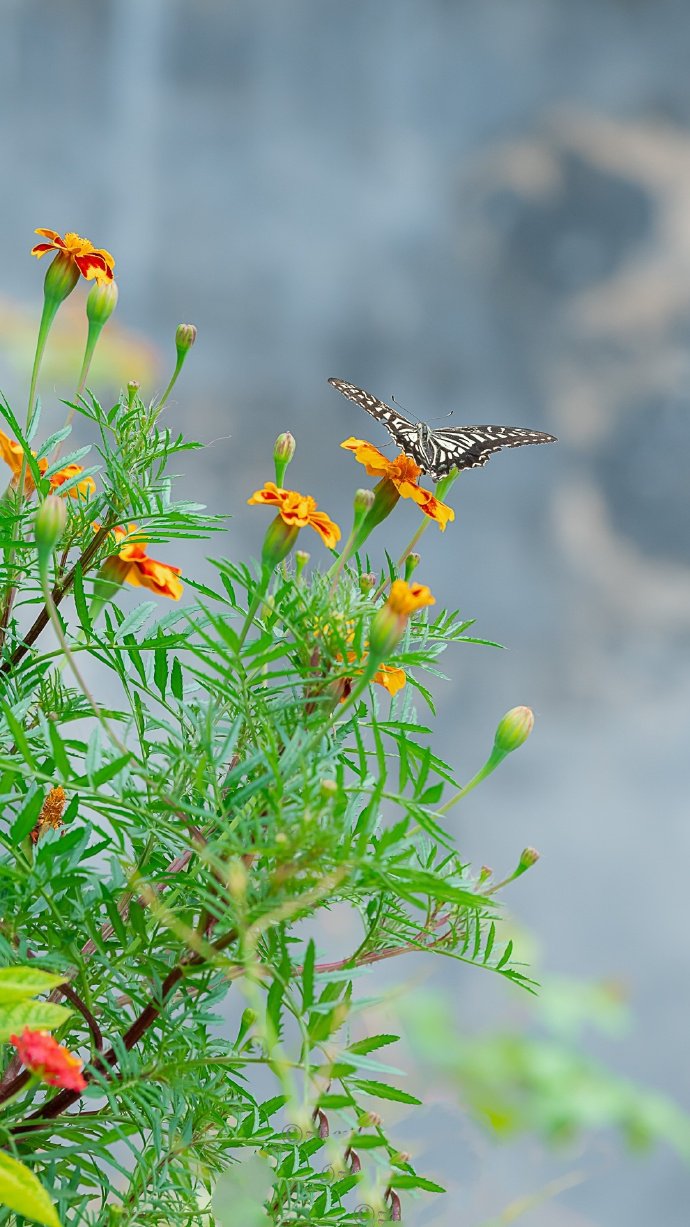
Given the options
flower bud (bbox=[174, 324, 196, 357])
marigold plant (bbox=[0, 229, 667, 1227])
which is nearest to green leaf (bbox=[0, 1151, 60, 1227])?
marigold plant (bbox=[0, 229, 667, 1227])

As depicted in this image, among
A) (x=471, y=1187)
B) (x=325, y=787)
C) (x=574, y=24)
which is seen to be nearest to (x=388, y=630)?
(x=325, y=787)

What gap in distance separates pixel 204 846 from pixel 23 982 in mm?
65

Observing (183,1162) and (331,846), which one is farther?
(183,1162)

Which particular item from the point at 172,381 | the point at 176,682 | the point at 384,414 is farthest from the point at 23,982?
the point at 384,414

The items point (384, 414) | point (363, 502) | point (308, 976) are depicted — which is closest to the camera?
point (308, 976)

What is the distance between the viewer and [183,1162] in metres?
0.46

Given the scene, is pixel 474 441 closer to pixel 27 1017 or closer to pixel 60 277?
pixel 60 277

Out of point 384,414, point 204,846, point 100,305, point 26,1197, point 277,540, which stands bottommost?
point 26,1197

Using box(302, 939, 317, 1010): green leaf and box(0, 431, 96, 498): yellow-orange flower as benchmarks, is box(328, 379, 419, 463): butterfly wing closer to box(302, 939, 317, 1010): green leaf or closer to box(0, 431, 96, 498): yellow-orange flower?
box(0, 431, 96, 498): yellow-orange flower

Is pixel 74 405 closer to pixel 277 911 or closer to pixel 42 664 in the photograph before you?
pixel 42 664

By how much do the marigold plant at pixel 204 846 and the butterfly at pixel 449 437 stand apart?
7.8 inches

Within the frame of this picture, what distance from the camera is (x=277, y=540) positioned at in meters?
0.39

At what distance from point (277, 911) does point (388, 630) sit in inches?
3.3

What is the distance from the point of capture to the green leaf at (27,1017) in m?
0.35
